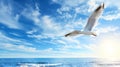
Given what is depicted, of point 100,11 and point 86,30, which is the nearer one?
point 100,11

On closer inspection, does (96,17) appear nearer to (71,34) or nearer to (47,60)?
(71,34)

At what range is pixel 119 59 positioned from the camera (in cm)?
1864

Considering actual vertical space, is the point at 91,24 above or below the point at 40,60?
below

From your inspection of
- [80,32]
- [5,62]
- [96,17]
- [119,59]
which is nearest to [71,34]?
[80,32]

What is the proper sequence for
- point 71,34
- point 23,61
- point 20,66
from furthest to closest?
point 23,61, point 20,66, point 71,34

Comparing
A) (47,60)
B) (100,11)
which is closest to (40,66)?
(47,60)

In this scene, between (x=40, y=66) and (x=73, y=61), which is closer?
(x=40, y=66)

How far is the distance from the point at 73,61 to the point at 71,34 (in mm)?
12059

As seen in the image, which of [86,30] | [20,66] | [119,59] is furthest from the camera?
[119,59]

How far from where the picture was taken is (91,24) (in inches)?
194

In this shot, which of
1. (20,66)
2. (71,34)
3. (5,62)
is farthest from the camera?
(5,62)

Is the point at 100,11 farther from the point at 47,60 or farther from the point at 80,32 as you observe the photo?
the point at 47,60

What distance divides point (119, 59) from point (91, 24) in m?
14.5

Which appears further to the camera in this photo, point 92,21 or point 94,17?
point 92,21
